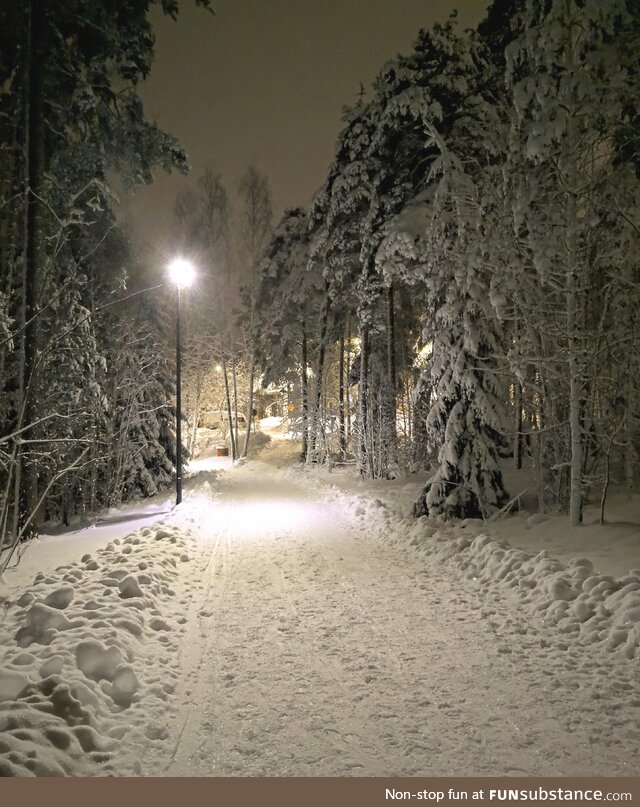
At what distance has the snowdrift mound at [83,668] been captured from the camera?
320cm

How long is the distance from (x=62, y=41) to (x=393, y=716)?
1227 centimetres

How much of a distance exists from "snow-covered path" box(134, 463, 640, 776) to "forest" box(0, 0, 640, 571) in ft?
7.99

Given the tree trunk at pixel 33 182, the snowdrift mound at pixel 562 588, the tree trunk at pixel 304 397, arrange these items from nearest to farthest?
the snowdrift mound at pixel 562 588, the tree trunk at pixel 33 182, the tree trunk at pixel 304 397

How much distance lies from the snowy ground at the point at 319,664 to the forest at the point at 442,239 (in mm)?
1450

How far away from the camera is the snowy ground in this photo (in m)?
3.28

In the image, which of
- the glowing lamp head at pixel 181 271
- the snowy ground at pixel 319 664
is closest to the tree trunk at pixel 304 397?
the glowing lamp head at pixel 181 271

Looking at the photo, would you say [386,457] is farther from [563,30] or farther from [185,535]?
[563,30]

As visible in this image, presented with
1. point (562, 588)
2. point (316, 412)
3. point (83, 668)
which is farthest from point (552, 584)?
point (316, 412)

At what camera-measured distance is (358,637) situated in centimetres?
525

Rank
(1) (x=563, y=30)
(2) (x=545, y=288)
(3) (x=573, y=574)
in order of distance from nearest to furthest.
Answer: (3) (x=573, y=574)
(1) (x=563, y=30)
(2) (x=545, y=288)

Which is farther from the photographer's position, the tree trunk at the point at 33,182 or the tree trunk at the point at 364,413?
the tree trunk at the point at 364,413

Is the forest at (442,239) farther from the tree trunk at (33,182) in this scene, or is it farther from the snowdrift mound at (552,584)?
the snowdrift mound at (552,584)

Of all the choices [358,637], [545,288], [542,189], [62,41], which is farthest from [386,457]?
[62,41]

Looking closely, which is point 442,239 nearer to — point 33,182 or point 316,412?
point 33,182
